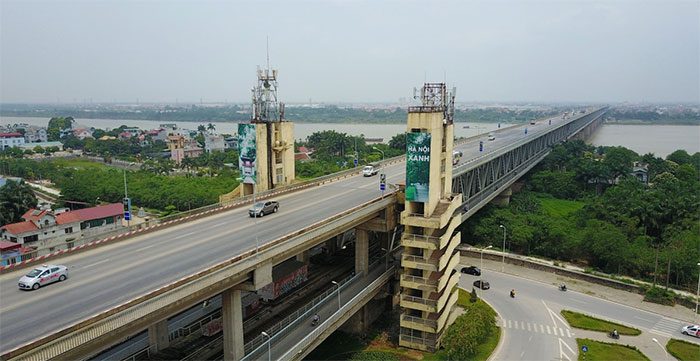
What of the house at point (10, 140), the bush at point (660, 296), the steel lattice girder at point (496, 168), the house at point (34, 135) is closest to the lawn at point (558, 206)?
the steel lattice girder at point (496, 168)

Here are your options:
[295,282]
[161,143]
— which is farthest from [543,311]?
[161,143]

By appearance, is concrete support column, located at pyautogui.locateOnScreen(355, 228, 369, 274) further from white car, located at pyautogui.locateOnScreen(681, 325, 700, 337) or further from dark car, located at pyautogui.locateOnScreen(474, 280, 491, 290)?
white car, located at pyautogui.locateOnScreen(681, 325, 700, 337)

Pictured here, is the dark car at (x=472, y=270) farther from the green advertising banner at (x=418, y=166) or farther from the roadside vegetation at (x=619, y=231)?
the green advertising banner at (x=418, y=166)

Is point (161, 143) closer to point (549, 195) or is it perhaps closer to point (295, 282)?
point (549, 195)

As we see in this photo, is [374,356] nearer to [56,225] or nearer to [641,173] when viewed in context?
[56,225]

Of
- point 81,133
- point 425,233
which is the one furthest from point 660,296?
point 81,133
